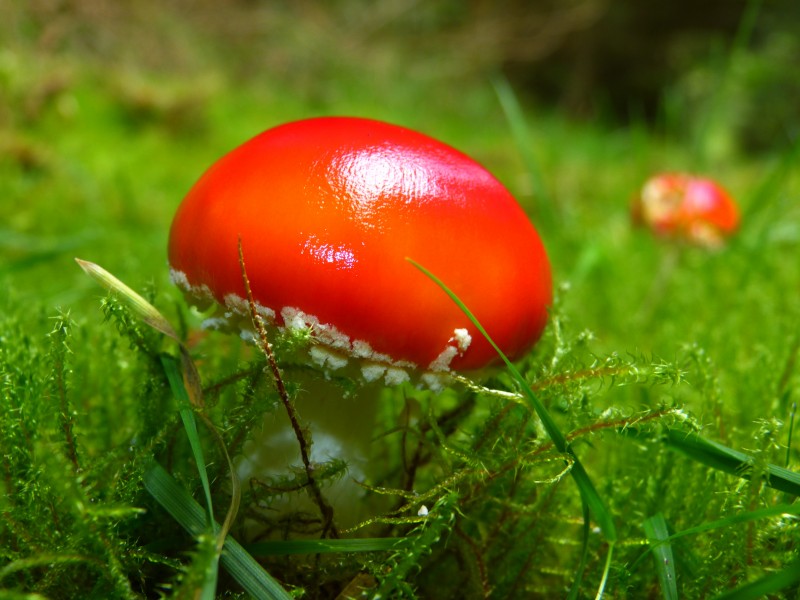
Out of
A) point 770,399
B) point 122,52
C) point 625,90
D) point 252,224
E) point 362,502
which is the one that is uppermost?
point 625,90

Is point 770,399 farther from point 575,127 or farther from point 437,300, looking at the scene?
point 575,127

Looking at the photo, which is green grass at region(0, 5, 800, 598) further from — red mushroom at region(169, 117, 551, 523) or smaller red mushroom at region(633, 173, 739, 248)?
smaller red mushroom at region(633, 173, 739, 248)

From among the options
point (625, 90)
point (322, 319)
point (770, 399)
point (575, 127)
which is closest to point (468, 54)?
point (575, 127)

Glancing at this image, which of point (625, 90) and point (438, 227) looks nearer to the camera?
point (438, 227)

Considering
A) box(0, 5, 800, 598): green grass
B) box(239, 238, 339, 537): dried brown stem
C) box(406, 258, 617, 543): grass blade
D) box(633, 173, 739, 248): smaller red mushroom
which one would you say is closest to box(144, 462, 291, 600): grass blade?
box(0, 5, 800, 598): green grass

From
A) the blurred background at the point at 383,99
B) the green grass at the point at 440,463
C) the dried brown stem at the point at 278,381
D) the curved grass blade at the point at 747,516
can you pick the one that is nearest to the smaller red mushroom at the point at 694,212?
the blurred background at the point at 383,99

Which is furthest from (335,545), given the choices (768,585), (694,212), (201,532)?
(694,212)

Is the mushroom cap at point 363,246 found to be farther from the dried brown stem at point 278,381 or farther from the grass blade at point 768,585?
the grass blade at point 768,585
